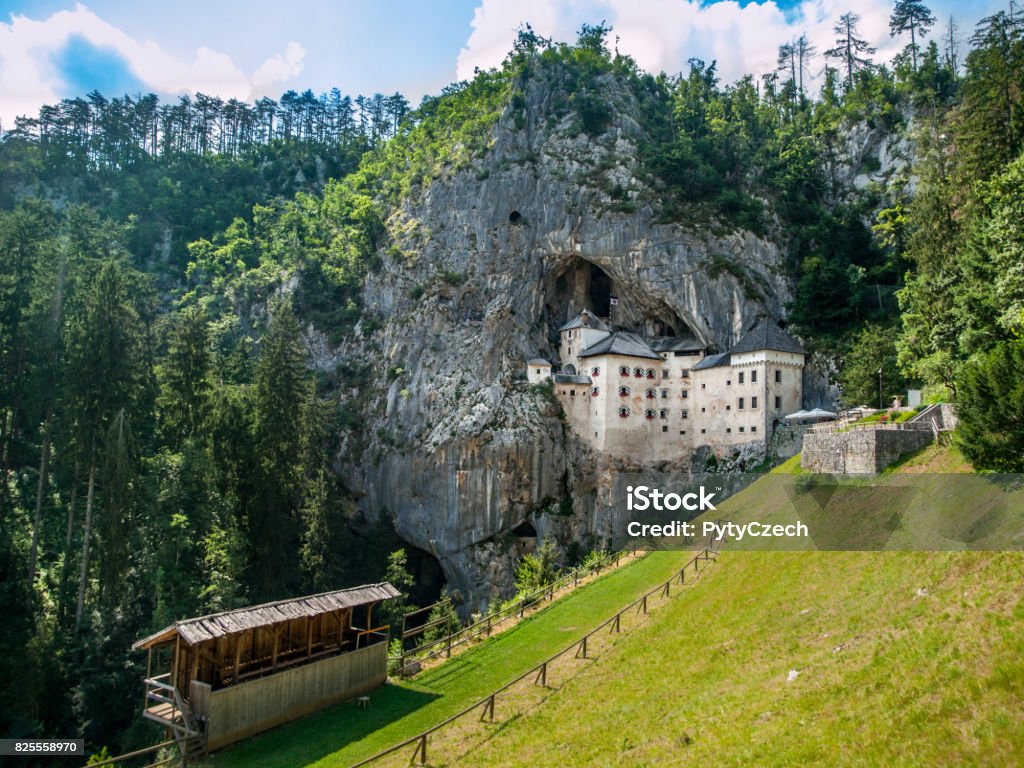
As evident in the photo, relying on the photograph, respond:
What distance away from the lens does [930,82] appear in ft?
225

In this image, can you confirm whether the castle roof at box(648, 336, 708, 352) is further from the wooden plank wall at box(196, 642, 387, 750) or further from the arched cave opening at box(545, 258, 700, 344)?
the wooden plank wall at box(196, 642, 387, 750)

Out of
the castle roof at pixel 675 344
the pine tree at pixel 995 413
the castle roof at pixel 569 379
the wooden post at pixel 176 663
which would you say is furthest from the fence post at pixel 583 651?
the castle roof at pixel 675 344

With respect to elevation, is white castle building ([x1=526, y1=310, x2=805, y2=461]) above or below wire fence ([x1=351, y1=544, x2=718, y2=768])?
above

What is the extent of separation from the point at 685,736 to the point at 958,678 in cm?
476

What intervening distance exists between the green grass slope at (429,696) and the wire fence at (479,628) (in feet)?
2.86

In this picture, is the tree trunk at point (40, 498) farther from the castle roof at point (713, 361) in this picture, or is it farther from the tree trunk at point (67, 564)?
the castle roof at point (713, 361)

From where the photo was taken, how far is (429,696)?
850 inches

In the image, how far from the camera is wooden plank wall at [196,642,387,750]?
62.8ft

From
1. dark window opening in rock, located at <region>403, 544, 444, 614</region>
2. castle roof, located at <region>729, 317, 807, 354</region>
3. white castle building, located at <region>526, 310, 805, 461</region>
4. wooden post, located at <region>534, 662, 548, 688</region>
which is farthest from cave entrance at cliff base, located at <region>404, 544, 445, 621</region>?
wooden post, located at <region>534, 662, 548, 688</region>

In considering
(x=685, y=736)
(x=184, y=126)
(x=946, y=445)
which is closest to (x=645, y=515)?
(x=946, y=445)

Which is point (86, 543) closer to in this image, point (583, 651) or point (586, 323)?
point (583, 651)

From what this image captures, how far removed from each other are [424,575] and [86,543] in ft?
92.1

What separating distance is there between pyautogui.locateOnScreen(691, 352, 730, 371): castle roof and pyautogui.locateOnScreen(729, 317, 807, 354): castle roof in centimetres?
76

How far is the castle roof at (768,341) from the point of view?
5091 cm
